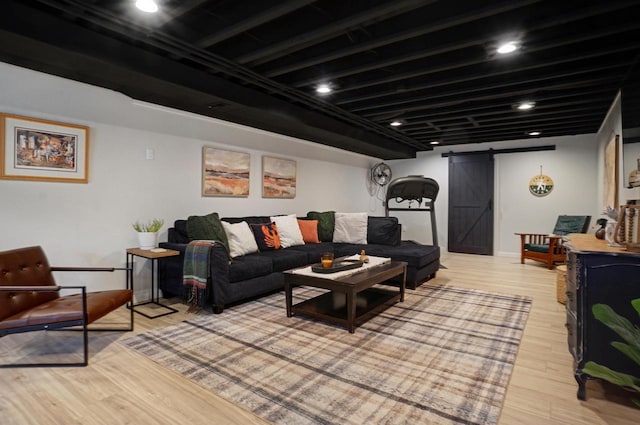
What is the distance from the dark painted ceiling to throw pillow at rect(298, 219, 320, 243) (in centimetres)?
155

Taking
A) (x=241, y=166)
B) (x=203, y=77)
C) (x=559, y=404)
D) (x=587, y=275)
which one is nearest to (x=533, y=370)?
(x=559, y=404)

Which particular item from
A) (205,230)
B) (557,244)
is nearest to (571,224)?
(557,244)

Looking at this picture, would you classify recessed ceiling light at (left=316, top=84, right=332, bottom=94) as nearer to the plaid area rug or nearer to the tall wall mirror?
the plaid area rug

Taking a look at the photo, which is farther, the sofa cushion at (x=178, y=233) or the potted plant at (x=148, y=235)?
the sofa cushion at (x=178, y=233)

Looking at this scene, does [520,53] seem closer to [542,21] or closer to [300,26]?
Answer: [542,21]

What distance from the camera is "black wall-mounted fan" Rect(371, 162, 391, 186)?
846cm

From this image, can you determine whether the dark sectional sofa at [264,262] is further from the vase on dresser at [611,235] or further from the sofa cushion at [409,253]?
the vase on dresser at [611,235]

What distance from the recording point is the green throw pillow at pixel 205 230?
151 inches

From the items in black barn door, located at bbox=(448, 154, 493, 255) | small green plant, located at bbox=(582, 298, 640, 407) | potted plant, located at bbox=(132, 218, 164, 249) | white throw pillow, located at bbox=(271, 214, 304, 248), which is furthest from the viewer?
black barn door, located at bbox=(448, 154, 493, 255)

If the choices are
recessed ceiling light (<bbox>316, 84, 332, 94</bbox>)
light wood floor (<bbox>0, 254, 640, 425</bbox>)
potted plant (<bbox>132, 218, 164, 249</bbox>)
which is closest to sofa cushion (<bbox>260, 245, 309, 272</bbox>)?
potted plant (<bbox>132, 218, 164, 249</bbox>)

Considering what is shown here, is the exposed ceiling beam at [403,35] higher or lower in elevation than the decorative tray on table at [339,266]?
higher

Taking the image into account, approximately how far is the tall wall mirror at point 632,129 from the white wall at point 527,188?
3799 mm

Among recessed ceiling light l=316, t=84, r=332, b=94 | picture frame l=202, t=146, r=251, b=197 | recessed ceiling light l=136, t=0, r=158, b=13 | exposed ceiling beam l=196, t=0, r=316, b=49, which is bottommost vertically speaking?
picture frame l=202, t=146, r=251, b=197

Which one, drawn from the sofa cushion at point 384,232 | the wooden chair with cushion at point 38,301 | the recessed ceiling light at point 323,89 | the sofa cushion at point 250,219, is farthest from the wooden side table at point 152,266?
the sofa cushion at point 384,232
